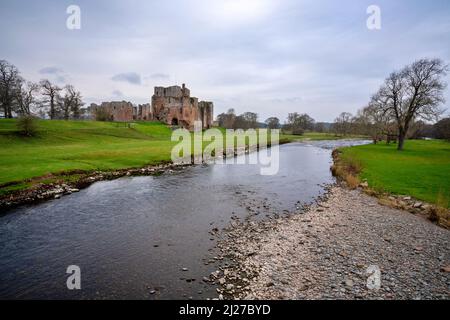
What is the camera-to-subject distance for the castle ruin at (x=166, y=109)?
89188 mm

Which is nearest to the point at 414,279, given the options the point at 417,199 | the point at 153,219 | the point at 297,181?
the point at 417,199

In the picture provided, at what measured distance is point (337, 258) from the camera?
9.41 meters

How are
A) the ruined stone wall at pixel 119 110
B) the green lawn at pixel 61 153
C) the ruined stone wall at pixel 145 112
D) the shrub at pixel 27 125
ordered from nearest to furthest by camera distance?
the green lawn at pixel 61 153 < the shrub at pixel 27 125 < the ruined stone wall at pixel 119 110 < the ruined stone wall at pixel 145 112

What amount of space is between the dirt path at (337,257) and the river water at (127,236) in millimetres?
1417

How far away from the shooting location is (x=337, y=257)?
31.1 ft

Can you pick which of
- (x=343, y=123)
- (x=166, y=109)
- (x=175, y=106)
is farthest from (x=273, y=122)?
(x=166, y=109)

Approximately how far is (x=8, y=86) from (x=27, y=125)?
24887 millimetres

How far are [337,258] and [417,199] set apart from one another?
10.7 m

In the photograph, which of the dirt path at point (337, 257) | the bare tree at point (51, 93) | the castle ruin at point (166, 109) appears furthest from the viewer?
the castle ruin at point (166, 109)

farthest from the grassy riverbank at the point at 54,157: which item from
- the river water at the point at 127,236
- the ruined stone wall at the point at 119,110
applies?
the ruined stone wall at the point at 119,110

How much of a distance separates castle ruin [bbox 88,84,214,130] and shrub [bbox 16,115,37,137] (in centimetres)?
4346

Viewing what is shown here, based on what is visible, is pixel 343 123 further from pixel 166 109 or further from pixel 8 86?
pixel 8 86

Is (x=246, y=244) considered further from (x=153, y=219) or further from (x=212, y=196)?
(x=212, y=196)

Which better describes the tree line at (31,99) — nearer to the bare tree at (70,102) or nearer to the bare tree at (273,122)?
the bare tree at (70,102)
